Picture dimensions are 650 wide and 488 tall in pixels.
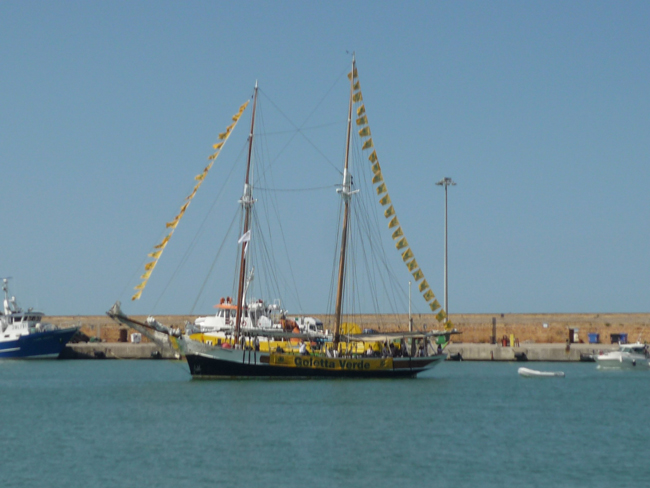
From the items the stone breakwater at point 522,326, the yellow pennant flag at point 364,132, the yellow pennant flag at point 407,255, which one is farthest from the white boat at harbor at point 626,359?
the yellow pennant flag at point 364,132

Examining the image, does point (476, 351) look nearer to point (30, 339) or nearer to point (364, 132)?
point (364, 132)

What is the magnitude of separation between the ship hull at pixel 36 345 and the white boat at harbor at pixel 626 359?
43.0m

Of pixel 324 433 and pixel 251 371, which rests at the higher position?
pixel 251 371

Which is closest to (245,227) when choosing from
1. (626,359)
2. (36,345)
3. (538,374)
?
(538,374)

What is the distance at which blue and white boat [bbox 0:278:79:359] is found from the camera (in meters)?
87.0

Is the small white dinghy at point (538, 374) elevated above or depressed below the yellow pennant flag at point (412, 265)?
below

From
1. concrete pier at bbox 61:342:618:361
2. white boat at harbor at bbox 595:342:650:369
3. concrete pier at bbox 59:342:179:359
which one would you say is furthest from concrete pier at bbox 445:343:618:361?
concrete pier at bbox 59:342:179:359

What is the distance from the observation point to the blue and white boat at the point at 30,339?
87000 mm

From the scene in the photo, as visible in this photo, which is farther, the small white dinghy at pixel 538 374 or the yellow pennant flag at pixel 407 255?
the small white dinghy at pixel 538 374

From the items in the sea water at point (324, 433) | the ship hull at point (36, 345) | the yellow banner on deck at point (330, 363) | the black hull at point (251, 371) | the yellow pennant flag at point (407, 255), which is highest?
the yellow pennant flag at point (407, 255)

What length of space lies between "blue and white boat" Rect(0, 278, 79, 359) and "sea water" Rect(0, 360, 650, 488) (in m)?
30.3

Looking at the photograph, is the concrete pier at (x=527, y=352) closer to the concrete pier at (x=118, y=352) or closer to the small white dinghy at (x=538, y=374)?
the small white dinghy at (x=538, y=374)

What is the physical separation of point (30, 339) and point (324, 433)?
5725 centimetres

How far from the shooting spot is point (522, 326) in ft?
297
